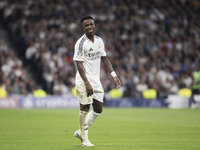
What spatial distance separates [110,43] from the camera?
28.5 m

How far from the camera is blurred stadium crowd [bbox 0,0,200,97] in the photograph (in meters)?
25.1

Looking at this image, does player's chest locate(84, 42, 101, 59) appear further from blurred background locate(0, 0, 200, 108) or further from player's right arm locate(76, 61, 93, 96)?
blurred background locate(0, 0, 200, 108)

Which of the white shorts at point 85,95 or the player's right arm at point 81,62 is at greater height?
the player's right arm at point 81,62

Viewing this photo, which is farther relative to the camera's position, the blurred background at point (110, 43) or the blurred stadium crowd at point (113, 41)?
the blurred stadium crowd at point (113, 41)

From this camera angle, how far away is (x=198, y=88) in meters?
20.9

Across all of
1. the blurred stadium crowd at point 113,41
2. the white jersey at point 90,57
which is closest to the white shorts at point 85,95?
the white jersey at point 90,57

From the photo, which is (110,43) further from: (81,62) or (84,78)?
(84,78)

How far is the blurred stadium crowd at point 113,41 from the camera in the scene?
25125mm

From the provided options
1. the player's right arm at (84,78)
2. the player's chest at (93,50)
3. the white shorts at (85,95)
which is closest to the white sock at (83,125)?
the white shorts at (85,95)

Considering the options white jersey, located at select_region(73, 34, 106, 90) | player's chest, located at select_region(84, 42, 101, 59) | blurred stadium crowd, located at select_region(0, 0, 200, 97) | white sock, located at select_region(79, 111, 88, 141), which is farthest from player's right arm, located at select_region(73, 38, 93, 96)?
blurred stadium crowd, located at select_region(0, 0, 200, 97)

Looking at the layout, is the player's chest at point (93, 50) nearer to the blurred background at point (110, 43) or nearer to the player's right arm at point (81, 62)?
the player's right arm at point (81, 62)

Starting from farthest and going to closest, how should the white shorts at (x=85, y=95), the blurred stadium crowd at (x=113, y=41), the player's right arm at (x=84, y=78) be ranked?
the blurred stadium crowd at (x=113, y=41) < the white shorts at (x=85, y=95) < the player's right arm at (x=84, y=78)

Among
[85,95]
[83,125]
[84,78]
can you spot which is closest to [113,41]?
[83,125]

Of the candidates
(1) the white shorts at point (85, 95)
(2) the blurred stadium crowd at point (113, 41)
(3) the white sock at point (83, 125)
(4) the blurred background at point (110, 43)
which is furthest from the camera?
(2) the blurred stadium crowd at point (113, 41)
